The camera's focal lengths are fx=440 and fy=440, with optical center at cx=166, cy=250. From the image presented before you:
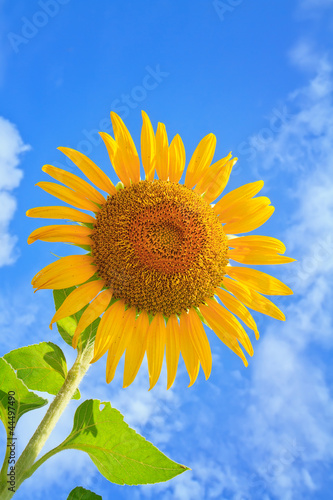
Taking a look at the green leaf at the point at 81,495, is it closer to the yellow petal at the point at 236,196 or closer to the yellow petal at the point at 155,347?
the yellow petal at the point at 155,347

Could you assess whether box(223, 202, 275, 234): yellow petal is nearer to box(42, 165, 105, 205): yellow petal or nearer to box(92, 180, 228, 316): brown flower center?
box(92, 180, 228, 316): brown flower center

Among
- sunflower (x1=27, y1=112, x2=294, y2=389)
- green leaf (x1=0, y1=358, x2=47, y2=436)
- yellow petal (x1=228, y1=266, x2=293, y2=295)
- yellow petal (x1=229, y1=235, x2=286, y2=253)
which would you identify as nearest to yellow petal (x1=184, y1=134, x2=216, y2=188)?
sunflower (x1=27, y1=112, x2=294, y2=389)

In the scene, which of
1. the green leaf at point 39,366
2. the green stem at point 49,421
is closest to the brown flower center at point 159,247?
the green stem at point 49,421

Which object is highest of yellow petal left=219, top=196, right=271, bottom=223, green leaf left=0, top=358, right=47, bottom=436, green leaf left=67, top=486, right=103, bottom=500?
yellow petal left=219, top=196, right=271, bottom=223

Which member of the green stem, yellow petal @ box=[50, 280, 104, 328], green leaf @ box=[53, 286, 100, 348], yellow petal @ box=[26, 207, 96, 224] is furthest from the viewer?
yellow petal @ box=[26, 207, 96, 224]

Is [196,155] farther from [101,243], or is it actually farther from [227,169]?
[101,243]

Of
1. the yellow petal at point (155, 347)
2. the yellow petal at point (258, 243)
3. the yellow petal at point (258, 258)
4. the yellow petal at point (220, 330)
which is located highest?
the yellow petal at point (258, 243)

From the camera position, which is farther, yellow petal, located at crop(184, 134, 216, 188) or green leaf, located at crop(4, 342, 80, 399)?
yellow petal, located at crop(184, 134, 216, 188)
